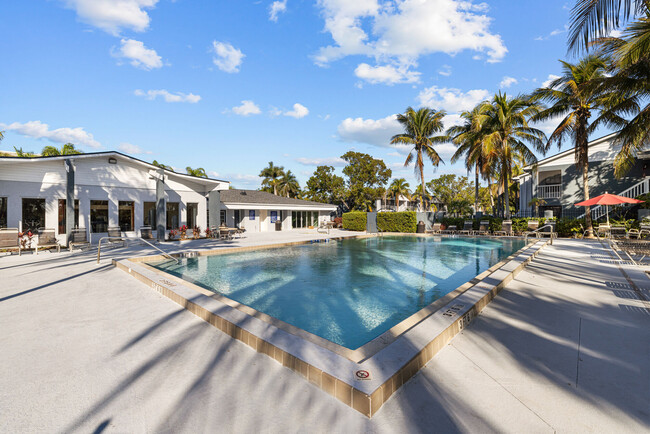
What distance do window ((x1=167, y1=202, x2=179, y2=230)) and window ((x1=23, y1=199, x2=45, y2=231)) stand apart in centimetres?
562

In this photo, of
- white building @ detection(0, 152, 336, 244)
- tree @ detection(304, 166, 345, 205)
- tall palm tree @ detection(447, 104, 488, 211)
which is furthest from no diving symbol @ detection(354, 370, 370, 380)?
tree @ detection(304, 166, 345, 205)

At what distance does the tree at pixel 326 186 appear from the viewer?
42531 mm

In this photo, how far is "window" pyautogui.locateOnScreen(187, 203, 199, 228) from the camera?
62.2ft

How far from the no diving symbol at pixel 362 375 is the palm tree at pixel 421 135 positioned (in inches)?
991

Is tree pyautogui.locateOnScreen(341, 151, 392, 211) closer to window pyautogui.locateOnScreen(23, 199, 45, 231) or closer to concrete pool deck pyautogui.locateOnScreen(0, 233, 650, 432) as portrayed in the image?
window pyautogui.locateOnScreen(23, 199, 45, 231)

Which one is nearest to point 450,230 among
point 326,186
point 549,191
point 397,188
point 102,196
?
point 549,191

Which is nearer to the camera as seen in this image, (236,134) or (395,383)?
(395,383)

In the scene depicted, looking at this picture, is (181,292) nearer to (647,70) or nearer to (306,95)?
(647,70)

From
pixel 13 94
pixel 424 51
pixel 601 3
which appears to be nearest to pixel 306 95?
pixel 424 51

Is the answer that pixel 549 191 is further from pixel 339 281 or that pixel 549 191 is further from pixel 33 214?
pixel 33 214

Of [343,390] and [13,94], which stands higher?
[13,94]

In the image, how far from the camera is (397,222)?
23.8 m

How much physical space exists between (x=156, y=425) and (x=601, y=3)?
754 cm

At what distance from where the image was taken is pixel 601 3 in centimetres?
425
